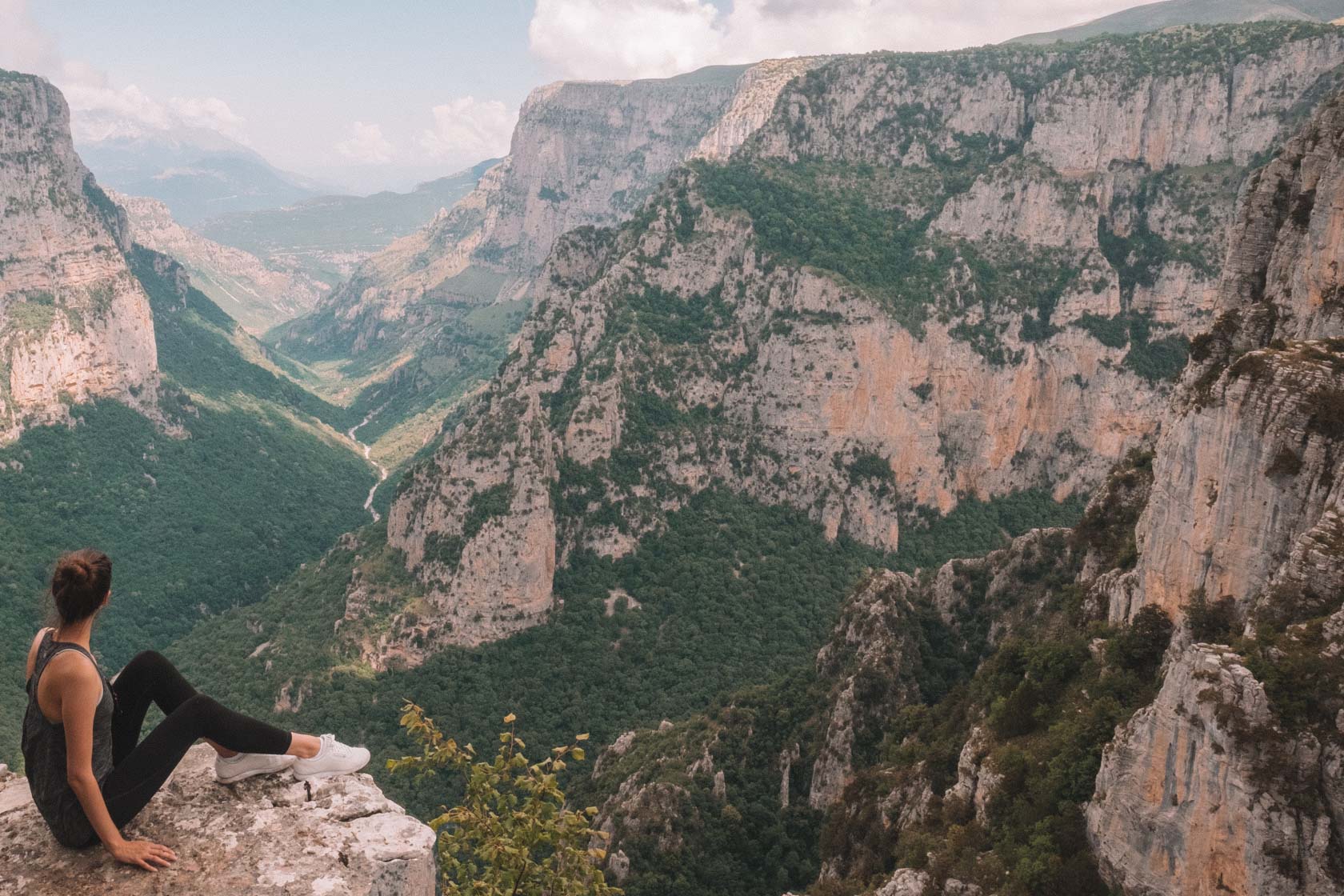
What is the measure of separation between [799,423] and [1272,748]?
99.2m

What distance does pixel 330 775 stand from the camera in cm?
1335

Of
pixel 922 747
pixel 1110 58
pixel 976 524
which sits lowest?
pixel 976 524

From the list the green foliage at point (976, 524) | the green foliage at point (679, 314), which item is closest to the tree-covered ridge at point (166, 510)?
the green foliage at point (679, 314)

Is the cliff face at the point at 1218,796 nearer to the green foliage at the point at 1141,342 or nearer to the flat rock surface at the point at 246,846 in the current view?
the flat rock surface at the point at 246,846

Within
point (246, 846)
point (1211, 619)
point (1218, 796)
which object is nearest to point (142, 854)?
point (246, 846)

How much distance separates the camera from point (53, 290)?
15475 cm

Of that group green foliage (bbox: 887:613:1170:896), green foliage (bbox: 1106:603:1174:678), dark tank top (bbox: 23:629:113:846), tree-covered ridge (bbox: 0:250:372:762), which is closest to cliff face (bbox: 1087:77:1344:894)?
green foliage (bbox: 1106:603:1174:678)

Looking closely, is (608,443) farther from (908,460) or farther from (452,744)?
(452,744)

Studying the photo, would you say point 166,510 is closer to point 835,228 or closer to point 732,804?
point 835,228

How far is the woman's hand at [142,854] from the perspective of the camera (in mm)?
11109

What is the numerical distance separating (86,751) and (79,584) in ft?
6.69

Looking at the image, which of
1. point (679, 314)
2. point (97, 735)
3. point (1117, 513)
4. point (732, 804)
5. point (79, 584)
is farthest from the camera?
point (679, 314)

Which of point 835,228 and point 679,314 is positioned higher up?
point 835,228

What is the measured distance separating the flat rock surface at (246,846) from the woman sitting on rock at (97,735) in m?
0.27
